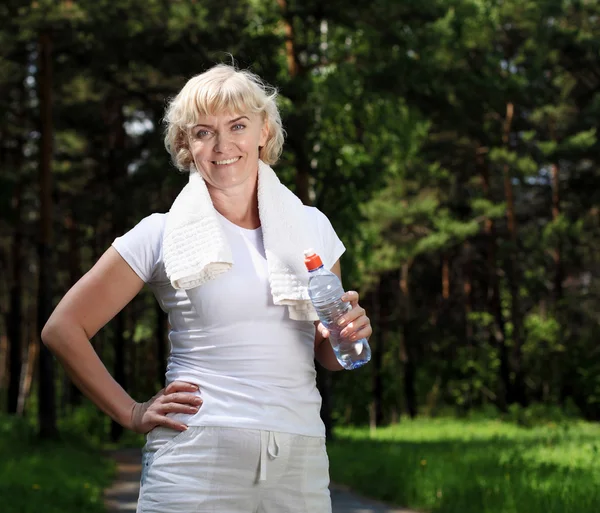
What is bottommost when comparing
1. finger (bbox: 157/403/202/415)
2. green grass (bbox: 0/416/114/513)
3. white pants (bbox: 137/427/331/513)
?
green grass (bbox: 0/416/114/513)

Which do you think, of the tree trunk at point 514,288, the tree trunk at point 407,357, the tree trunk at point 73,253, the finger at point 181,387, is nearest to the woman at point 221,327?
the finger at point 181,387

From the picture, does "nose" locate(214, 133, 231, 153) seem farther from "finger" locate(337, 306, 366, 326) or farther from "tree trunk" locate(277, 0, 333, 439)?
"tree trunk" locate(277, 0, 333, 439)

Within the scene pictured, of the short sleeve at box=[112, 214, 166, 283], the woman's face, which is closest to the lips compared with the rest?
the woman's face

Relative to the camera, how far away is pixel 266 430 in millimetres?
3193

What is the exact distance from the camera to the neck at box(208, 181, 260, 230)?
347 centimetres

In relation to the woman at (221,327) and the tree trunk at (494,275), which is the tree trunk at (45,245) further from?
the woman at (221,327)

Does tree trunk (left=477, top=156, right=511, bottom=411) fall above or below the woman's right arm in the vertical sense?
above

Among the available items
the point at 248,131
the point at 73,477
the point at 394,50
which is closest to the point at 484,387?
the point at 394,50

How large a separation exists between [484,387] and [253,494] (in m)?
42.5

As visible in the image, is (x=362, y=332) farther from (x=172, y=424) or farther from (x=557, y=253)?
(x=557, y=253)

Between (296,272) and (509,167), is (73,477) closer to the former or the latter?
(296,272)

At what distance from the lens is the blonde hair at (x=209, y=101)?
11.1 ft

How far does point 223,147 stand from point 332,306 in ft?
1.86

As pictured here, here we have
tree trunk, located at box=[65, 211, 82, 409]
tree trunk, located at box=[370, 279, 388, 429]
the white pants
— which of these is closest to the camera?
the white pants
